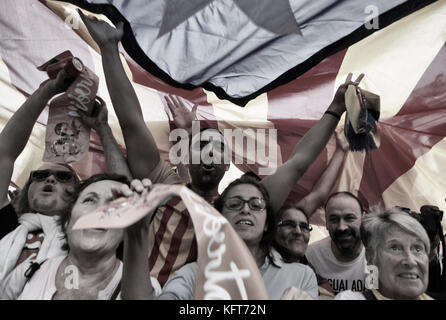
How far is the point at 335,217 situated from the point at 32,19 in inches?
86.0

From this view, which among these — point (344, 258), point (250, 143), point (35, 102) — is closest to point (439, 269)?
point (344, 258)

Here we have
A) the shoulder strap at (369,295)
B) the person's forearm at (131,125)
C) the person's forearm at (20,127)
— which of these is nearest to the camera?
the shoulder strap at (369,295)

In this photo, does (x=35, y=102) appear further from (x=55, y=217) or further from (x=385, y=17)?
(x=385, y=17)

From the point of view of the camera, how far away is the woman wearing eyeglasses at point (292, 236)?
3379 mm

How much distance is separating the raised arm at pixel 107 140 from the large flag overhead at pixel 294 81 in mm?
438

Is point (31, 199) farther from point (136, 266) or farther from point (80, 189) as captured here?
point (136, 266)

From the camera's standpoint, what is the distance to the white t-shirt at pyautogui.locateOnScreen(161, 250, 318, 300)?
8.68 feet

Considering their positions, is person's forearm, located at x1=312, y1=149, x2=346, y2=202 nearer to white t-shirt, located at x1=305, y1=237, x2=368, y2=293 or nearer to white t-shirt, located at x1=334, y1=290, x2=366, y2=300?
white t-shirt, located at x1=305, y1=237, x2=368, y2=293

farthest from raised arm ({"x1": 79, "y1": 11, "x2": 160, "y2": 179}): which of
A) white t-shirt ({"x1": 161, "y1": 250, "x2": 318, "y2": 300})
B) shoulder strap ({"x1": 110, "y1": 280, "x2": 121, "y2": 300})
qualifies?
shoulder strap ({"x1": 110, "y1": 280, "x2": 121, "y2": 300})

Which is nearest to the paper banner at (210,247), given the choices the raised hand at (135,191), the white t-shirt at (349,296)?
the raised hand at (135,191)

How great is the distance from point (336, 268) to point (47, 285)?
1617mm

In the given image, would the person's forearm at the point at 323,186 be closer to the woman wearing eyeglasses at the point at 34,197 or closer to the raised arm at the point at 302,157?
the raised arm at the point at 302,157
